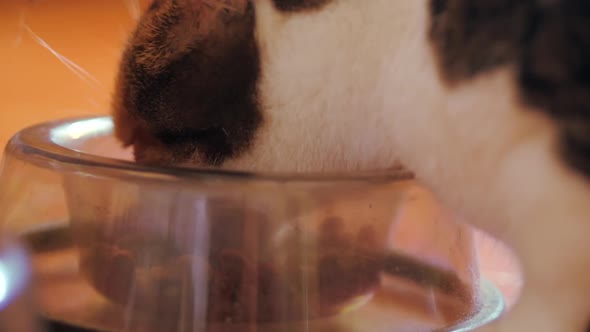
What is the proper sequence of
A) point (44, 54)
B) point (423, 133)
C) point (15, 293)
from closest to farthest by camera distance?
1. point (15, 293)
2. point (423, 133)
3. point (44, 54)

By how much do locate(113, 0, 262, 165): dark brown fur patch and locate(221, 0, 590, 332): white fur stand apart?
0.01 metres

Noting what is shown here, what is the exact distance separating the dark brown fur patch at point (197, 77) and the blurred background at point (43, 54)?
0.64 m

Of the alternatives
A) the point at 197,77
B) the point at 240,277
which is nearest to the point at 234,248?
the point at 240,277

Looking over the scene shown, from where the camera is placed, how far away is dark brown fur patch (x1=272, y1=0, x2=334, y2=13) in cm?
48

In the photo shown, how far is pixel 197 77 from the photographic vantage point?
1.63 feet

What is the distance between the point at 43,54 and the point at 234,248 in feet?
2.91

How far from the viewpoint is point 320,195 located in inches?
19.6

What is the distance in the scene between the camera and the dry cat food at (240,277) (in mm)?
517

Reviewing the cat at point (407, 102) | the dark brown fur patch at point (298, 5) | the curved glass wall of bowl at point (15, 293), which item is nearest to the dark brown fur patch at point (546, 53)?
the cat at point (407, 102)

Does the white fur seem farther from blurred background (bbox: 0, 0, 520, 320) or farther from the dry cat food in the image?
blurred background (bbox: 0, 0, 520, 320)

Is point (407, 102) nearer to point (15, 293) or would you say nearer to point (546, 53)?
point (546, 53)

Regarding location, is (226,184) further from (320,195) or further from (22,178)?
(22,178)

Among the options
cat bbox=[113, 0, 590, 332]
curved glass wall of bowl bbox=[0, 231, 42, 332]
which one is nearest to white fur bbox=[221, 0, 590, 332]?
cat bbox=[113, 0, 590, 332]

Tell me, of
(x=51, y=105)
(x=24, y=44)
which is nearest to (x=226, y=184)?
(x=51, y=105)
